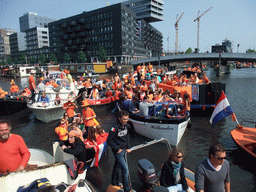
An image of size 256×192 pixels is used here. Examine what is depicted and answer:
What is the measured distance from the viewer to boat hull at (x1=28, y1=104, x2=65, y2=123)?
42.4ft

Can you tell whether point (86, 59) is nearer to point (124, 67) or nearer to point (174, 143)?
point (124, 67)

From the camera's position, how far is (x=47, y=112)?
43.3 ft

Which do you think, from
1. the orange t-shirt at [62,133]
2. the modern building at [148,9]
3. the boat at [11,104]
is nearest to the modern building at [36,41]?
the modern building at [148,9]

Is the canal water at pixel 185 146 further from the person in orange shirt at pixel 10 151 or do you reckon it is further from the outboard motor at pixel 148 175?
the person in orange shirt at pixel 10 151

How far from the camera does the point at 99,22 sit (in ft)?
269

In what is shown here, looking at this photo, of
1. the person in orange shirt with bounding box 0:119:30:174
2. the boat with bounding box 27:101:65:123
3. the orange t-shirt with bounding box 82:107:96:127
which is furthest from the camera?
the boat with bounding box 27:101:65:123

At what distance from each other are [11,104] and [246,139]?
1811cm

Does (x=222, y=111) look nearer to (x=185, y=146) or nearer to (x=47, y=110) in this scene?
(x=185, y=146)

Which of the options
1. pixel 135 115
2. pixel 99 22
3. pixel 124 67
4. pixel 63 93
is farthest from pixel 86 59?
pixel 135 115

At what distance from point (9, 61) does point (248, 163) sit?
5614 inches

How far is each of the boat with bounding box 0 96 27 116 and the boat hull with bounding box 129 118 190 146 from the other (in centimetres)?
1271

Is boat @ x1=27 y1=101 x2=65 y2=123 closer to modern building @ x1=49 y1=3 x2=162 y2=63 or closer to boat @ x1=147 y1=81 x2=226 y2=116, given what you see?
boat @ x1=147 y1=81 x2=226 y2=116

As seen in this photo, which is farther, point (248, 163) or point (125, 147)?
point (248, 163)

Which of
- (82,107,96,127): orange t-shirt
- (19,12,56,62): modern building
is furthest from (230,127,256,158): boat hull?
(19,12,56,62): modern building
